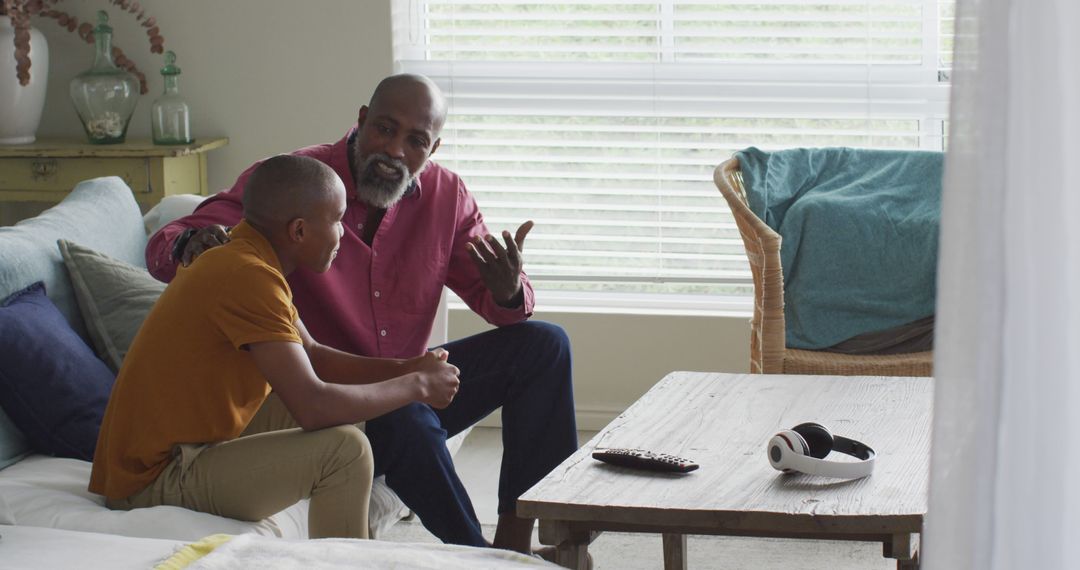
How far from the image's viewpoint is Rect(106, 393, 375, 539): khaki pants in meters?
1.90

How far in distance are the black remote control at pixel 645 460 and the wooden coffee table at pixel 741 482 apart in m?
0.01

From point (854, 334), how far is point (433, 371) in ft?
4.77

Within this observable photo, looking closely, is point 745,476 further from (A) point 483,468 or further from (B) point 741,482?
(A) point 483,468

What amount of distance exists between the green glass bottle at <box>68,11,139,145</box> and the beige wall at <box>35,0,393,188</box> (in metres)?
0.25

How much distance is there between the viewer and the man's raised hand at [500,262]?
2438mm

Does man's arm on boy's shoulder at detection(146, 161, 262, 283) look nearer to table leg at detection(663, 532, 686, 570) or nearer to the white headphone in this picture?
table leg at detection(663, 532, 686, 570)

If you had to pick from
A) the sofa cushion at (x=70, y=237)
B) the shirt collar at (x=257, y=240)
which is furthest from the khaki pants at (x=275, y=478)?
the sofa cushion at (x=70, y=237)

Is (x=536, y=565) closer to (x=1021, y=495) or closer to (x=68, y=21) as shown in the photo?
(x=1021, y=495)

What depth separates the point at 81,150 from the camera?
362cm

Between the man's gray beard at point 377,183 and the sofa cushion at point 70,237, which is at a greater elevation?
the man's gray beard at point 377,183

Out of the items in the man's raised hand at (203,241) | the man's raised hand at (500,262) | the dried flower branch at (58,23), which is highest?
the dried flower branch at (58,23)

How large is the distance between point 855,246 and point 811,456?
1522 millimetres

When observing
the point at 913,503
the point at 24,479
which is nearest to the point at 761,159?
the point at 913,503

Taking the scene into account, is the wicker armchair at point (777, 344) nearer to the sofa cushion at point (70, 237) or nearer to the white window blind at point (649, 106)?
the white window blind at point (649, 106)
